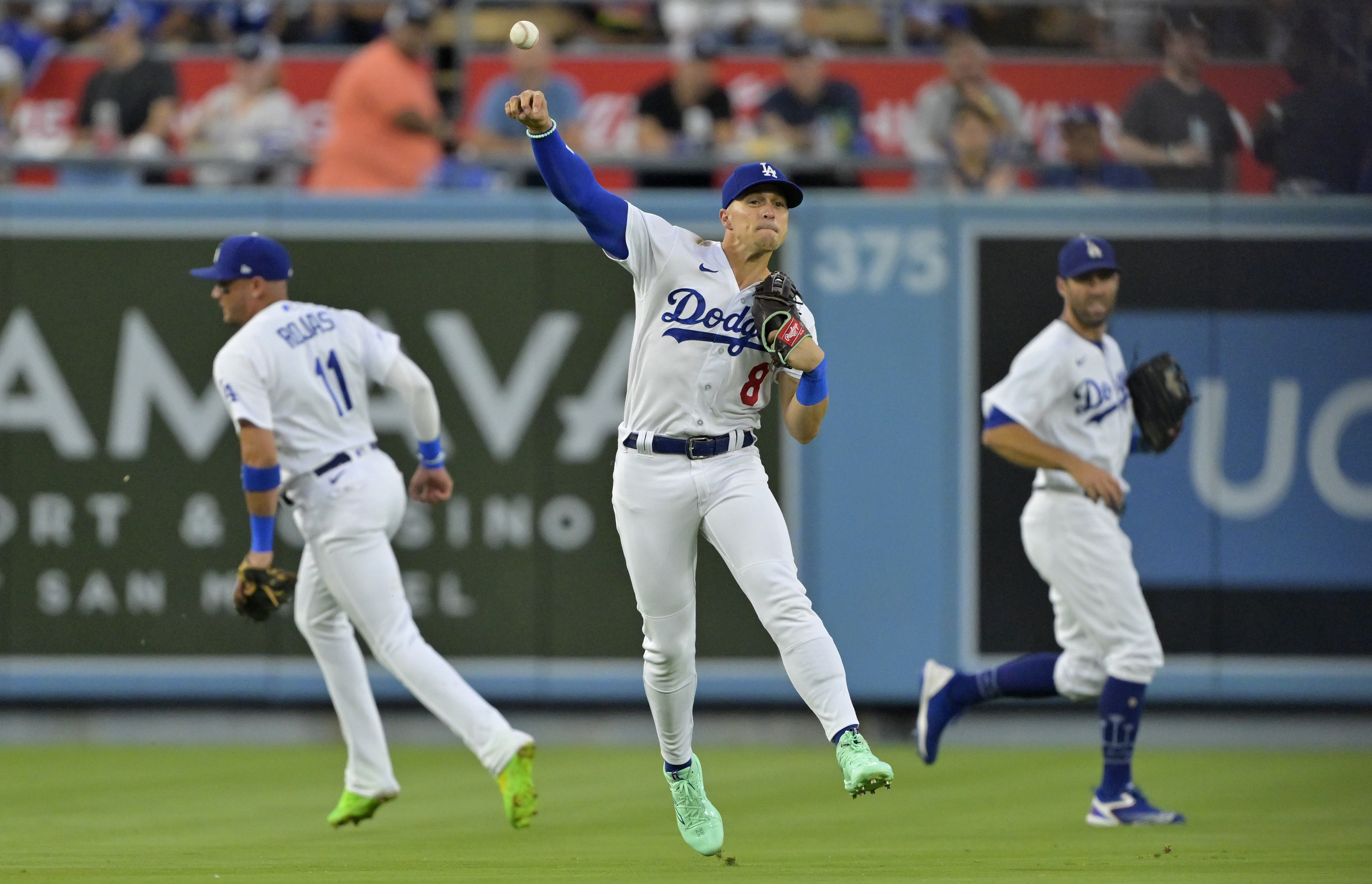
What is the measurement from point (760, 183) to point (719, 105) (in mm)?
5548

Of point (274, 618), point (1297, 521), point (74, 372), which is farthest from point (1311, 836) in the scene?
point (74, 372)

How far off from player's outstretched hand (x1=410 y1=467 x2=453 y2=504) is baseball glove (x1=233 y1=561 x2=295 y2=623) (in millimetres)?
716

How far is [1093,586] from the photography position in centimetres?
762

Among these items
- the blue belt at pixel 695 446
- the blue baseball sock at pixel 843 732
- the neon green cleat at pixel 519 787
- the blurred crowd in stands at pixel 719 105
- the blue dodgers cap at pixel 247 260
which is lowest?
the neon green cleat at pixel 519 787

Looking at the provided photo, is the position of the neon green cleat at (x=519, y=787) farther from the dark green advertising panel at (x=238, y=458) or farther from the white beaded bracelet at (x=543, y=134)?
the dark green advertising panel at (x=238, y=458)

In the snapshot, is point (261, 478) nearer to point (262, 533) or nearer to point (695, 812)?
point (262, 533)

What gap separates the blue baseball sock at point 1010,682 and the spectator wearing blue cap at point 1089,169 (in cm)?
326

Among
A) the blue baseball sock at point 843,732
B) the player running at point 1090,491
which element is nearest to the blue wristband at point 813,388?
the blue baseball sock at point 843,732

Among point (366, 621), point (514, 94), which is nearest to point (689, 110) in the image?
point (514, 94)

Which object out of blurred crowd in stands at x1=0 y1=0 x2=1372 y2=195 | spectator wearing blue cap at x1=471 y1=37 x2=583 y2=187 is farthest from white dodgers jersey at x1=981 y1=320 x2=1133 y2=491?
spectator wearing blue cap at x1=471 y1=37 x2=583 y2=187

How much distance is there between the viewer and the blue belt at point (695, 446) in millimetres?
6129

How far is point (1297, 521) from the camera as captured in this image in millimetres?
10211

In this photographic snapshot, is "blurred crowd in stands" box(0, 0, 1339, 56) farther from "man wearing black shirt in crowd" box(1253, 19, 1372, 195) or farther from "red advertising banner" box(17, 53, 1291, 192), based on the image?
"man wearing black shirt in crowd" box(1253, 19, 1372, 195)

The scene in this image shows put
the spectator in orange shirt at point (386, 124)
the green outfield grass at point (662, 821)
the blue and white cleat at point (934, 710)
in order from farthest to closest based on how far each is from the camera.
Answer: the spectator in orange shirt at point (386, 124)
the blue and white cleat at point (934, 710)
the green outfield grass at point (662, 821)
